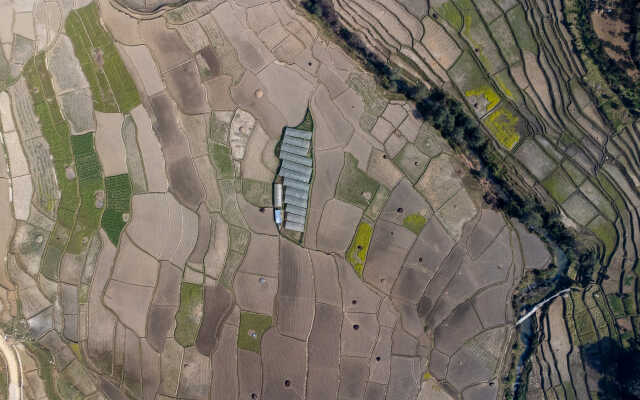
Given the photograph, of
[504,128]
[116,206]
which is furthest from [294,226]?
[504,128]

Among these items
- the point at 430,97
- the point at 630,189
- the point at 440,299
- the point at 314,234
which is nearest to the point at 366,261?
the point at 314,234

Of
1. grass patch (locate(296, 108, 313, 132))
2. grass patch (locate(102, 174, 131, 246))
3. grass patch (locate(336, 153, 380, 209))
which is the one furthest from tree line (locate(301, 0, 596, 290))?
grass patch (locate(102, 174, 131, 246))

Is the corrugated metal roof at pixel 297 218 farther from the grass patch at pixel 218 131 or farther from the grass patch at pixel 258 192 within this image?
the grass patch at pixel 218 131

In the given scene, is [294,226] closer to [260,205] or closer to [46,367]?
[260,205]

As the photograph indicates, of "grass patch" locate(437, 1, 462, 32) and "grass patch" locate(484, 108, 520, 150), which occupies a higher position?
"grass patch" locate(437, 1, 462, 32)

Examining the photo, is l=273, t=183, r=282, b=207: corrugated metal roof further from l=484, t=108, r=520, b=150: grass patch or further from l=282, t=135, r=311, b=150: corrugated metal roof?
l=484, t=108, r=520, b=150: grass patch

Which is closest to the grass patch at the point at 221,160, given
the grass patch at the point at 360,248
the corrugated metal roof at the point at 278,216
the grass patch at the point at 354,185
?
the corrugated metal roof at the point at 278,216

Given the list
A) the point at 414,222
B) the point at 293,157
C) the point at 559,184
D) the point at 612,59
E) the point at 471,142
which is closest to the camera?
the point at 293,157
